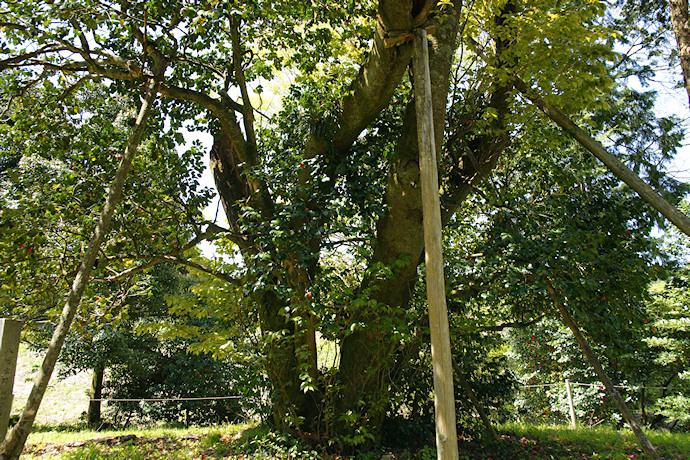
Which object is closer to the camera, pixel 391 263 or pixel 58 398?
pixel 391 263

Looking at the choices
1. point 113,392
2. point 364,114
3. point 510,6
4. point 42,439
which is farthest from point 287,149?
point 113,392

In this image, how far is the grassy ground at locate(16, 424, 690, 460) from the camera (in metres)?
4.75

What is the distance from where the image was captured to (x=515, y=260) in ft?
15.1

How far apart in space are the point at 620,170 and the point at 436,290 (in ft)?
7.45

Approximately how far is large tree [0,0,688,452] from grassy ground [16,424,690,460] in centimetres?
31

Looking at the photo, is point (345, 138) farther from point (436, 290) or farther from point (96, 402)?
point (96, 402)

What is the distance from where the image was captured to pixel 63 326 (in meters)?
3.34

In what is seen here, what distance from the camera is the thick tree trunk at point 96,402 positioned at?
909cm

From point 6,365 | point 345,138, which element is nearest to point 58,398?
point 6,365

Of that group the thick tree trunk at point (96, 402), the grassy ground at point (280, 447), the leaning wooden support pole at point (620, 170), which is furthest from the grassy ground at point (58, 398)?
the leaning wooden support pole at point (620, 170)

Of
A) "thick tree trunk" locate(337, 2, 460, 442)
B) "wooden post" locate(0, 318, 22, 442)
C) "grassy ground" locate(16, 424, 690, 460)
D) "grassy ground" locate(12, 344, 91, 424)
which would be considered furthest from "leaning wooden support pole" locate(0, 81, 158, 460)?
"grassy ground" locate(12, 344, 91, 424)

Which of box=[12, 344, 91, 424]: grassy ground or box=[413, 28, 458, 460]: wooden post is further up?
box=[413, 28, 458, 460]: wooden post

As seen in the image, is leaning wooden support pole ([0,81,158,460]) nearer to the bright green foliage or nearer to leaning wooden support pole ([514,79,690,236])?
the bright green foliage

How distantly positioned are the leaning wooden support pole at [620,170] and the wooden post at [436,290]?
1.75m
